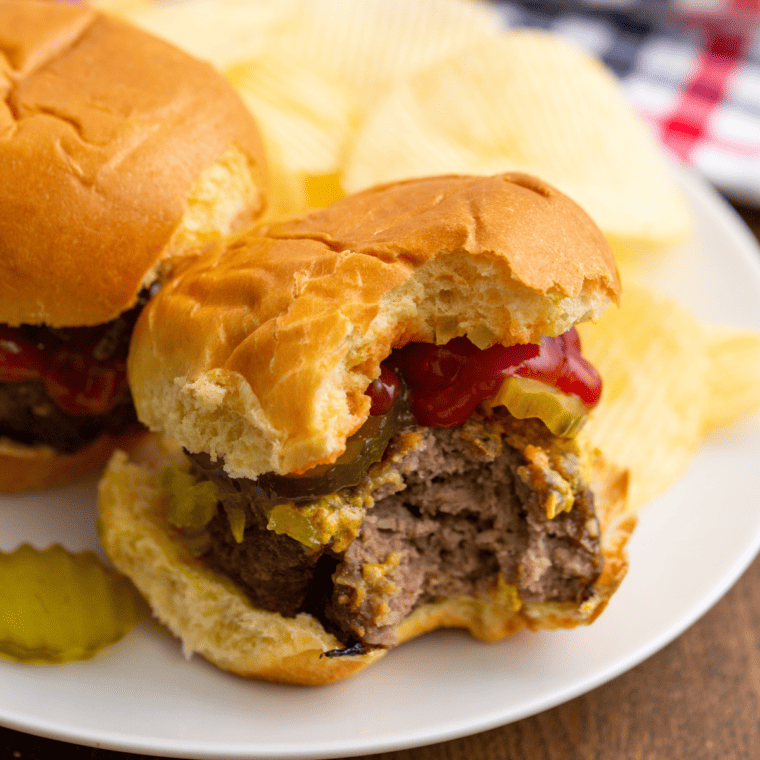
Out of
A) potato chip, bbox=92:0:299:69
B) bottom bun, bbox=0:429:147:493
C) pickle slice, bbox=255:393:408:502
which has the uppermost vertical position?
potato chip, bbox=92:0:299:69

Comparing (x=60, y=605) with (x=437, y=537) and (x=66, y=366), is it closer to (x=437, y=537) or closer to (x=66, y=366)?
(x=66, y=366)

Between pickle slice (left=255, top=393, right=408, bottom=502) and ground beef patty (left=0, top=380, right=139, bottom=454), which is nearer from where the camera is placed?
pickle slice (left=255, top=393, right=408, bottom=502)

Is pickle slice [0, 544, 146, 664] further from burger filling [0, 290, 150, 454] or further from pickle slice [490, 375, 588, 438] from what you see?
pickle slice [490, 375, 588, 438]

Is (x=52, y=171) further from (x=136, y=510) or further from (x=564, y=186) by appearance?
(x=564, y=186)

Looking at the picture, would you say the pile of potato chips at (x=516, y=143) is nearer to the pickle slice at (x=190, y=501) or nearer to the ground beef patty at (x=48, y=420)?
the ground beef patty at (x=48, y=420)

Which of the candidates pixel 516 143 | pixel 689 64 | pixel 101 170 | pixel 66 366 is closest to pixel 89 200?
pixel 101 170

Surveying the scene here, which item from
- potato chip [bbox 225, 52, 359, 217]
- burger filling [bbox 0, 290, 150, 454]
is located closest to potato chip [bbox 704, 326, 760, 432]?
potato chip [bbox 225, 52, 359, 217]

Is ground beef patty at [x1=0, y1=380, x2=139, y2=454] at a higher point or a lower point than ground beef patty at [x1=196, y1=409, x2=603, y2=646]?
lower

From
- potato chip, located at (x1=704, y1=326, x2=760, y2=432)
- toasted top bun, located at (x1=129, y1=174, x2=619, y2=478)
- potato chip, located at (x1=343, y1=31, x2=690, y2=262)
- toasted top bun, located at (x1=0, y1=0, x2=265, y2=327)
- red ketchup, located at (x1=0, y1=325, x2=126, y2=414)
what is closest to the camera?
toasted top bun, located at (x1=129, y1=174, x2=619, y2=478)
